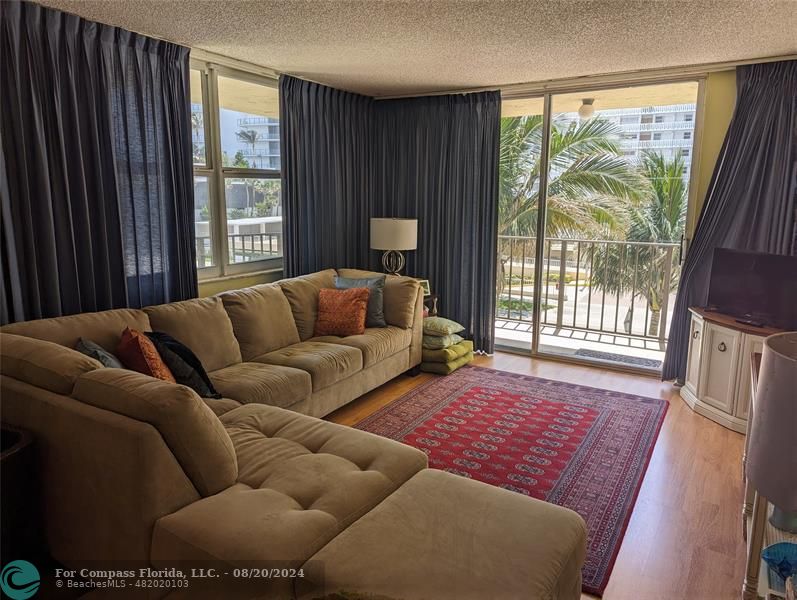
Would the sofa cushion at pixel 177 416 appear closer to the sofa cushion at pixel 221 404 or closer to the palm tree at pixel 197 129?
the sofa cushion at pixel 221 404

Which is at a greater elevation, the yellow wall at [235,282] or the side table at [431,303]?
the yellow wall at [235,282]

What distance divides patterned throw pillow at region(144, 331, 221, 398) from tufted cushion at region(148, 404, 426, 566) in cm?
31

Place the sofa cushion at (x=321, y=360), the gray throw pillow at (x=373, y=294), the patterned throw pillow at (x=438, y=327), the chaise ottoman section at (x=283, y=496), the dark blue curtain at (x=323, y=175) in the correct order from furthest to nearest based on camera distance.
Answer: the patterned throw pillow at (x=438, y=327)
the dark blue curtain at (x=323, y=175)
the gray throw pillow at (x=373, y=294)
the sofa cushion at (x=321, y=360)
the chaise ottoman section at (x=283, y=496)

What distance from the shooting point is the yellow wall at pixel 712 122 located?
418 cm

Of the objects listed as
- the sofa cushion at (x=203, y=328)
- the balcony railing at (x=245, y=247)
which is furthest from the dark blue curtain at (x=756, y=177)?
the sofa cushion at (x=203, y=328)

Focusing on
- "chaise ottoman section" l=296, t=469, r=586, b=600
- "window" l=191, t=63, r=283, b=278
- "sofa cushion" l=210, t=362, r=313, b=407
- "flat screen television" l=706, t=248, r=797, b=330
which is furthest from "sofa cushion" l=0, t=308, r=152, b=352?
"flat screen television" l=706, t=248, r=797, b=330

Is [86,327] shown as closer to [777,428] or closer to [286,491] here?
[286,491]

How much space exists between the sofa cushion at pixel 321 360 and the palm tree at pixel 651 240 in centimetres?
318

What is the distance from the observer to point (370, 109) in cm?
561

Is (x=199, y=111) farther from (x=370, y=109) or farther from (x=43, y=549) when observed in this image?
(x=43, y=549)

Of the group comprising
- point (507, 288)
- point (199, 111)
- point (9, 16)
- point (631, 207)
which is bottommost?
point (507, 288)

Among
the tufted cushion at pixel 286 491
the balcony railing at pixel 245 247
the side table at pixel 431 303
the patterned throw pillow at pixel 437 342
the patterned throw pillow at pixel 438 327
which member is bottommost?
the patterned throw pillow at pixel 437 342

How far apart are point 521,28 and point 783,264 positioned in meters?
2.28

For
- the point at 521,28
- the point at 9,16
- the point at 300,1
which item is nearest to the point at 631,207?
the point at 521,28
